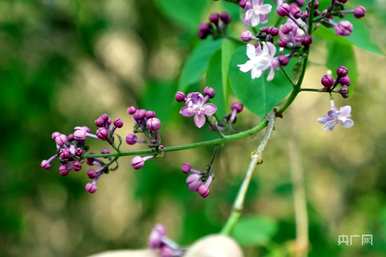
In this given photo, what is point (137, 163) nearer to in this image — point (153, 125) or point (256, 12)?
point (153, 125)

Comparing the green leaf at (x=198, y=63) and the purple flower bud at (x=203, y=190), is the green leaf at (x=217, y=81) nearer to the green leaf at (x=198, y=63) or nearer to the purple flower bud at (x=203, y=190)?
the green leaf at (x=198, y=63)

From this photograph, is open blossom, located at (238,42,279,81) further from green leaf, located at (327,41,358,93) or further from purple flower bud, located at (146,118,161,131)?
green leaf, located at (327,41,358,93)

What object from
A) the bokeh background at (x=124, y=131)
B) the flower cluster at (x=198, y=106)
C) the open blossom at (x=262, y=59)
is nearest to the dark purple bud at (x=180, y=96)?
the flower cluster at (x=198, y=106)

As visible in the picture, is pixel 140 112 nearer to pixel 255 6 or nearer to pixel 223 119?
pixel 223 119

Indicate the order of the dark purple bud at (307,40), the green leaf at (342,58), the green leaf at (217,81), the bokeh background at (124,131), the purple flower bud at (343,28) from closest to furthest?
the dark purple bud at (307,40), the purple flower bud at (343,28), the green leaf at (217,81), the green leaf at (342,58), the bokeh background at (124,131)

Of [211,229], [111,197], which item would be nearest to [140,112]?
[211,229]

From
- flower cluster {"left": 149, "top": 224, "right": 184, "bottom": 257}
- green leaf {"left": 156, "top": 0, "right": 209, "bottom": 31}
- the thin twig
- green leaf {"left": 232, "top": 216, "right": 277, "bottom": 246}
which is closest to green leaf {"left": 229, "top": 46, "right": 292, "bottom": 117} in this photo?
the thin twig

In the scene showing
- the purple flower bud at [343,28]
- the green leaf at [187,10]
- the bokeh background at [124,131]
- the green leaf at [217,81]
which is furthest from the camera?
the bokeh background at [124,131]
